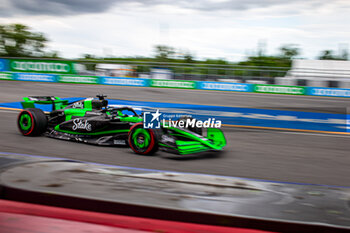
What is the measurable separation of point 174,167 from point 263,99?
12.4 meters

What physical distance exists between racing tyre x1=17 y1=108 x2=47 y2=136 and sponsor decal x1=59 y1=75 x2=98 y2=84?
13.8 metres

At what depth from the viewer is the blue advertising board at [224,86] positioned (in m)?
19.7

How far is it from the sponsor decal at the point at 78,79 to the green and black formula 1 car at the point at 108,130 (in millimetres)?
13417

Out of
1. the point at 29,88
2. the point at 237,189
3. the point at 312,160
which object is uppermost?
the point at 29,88

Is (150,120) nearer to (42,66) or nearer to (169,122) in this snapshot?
(169,122)

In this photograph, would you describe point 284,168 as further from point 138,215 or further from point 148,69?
point 148,69

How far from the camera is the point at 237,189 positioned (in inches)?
120

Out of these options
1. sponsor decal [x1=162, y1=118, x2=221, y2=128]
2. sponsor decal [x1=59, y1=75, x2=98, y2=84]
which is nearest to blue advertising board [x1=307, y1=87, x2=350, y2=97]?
sponsor decal [x1=59, y1=75, x2=98, y2=84]

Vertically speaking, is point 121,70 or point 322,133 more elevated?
point 121,70

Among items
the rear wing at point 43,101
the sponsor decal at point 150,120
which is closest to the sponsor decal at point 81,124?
the rear wing at point 43,101

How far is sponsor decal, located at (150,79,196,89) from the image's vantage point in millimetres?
20312

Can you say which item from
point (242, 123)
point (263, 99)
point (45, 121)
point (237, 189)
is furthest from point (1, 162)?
point (263, 99)

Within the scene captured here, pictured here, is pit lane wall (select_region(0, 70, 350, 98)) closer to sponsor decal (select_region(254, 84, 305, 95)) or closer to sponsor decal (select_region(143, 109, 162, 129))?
sponsor decal (select_region(254, 84, 305, 95))

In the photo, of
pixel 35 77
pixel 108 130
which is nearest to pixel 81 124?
pixel 108 130
